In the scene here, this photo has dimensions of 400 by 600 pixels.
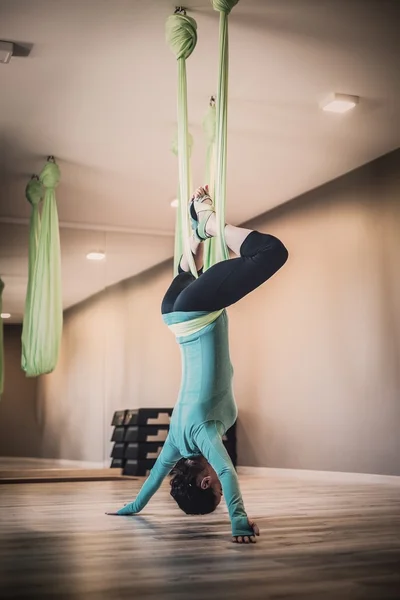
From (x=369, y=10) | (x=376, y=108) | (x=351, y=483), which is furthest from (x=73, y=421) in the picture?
(x=369, y=10)

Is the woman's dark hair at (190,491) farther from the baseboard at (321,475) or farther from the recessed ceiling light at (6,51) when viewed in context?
the baseboard at (321,475)

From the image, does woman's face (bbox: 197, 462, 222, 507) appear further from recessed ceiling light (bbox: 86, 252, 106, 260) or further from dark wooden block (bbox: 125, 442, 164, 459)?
recessed ceiling light (bbox: 86, 252, 106, 260)

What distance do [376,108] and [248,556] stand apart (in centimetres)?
303

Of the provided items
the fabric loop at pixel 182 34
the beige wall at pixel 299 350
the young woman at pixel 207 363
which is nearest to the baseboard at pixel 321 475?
the beige wall at pixel 299 350

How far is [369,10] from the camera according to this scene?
10.9ft

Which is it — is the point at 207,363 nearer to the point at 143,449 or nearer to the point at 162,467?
the point at 162,467

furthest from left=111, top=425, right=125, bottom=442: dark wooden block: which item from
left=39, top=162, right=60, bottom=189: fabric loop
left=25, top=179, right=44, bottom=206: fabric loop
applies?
left=39, top=162, right=60, bottom=189: fabric loop

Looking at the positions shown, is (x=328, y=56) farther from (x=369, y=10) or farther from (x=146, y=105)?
(x=146, y=105)

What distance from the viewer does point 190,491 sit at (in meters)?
2.84

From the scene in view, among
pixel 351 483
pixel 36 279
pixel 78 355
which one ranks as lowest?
pixel 351 483

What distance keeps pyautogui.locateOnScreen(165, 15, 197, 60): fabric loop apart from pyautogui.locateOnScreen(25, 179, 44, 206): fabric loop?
224cm

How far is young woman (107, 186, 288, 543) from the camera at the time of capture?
2.40 metres

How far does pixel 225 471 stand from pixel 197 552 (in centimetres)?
36

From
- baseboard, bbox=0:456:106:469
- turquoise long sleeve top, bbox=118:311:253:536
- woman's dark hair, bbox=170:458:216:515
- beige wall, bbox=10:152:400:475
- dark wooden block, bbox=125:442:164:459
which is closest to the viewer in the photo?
turquoise long sleeve top, bbox=118:311:253:536
